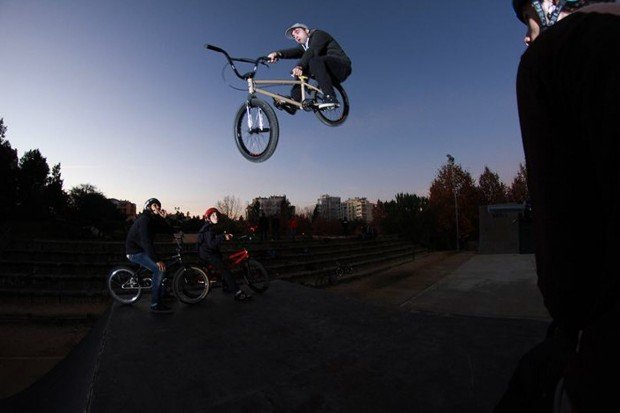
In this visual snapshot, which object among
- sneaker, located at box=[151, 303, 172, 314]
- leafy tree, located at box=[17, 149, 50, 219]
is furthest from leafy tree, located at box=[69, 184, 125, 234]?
sneaker, located at box=[151, 303, 172, 314]

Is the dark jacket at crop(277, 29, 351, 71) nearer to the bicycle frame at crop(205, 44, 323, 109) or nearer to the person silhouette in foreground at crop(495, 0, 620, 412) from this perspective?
the bicycle frame at crop(205, 44, 323, 109)

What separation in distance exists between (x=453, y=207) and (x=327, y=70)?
132 ft

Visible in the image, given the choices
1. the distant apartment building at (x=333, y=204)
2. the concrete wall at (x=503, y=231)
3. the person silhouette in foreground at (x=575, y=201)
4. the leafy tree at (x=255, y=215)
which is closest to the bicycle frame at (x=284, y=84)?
the person silhouette in foreground at (x=575, y=201)

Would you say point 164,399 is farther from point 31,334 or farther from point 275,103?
point 31,334

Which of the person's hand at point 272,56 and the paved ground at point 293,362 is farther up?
the person's hand at point 272,56

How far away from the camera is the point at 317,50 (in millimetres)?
4668

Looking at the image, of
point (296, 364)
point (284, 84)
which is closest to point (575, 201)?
point (296, 364)

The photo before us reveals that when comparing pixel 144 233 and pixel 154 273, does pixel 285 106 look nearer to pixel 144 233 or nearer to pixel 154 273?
pixel 144 233

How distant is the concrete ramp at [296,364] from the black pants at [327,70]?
9.92 ft

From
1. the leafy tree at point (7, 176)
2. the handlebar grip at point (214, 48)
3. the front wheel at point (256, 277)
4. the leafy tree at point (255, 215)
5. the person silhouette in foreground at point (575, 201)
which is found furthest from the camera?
the leafy tree at point (255, 215)

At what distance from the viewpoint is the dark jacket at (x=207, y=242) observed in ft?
22.9

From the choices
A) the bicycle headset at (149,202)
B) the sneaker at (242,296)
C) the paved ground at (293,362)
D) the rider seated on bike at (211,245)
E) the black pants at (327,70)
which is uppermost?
the black pants at (327,70)

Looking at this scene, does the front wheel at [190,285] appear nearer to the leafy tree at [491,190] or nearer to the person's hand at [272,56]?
the person's hand at [272,56]

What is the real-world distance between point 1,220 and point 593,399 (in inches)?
1452
